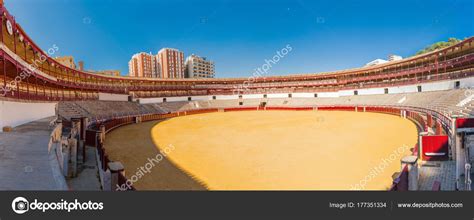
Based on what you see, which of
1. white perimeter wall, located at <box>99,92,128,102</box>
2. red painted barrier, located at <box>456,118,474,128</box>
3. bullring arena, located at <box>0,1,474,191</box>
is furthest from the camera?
white perimeter wall, located at <box>99,92,128,102</box>

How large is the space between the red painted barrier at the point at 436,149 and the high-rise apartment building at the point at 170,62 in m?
99.6

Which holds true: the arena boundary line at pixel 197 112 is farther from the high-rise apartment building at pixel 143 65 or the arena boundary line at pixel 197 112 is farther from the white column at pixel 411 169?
the high-rise apartment building at pixel 143 65

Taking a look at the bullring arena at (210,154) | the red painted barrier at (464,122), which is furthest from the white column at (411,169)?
the red painted barrier at (464,122)

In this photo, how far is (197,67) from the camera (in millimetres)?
107812

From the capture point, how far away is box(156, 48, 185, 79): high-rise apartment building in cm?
10306

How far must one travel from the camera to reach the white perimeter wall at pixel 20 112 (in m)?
11.4

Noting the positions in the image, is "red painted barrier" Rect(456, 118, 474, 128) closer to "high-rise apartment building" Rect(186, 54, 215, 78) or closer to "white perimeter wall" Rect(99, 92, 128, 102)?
"white perimeter wall" Rect(99, 92, 128, 102)

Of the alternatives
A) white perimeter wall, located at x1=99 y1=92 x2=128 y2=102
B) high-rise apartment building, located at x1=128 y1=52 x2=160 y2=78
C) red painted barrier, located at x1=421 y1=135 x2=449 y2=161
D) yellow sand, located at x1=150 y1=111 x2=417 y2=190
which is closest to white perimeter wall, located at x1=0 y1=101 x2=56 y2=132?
yellow sand, located at x1=150 y1=111 x2=417 y2=190

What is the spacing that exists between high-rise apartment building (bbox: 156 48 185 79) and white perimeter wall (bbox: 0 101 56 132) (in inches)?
3401

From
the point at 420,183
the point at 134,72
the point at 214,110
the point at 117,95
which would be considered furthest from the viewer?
the point at 134,72
